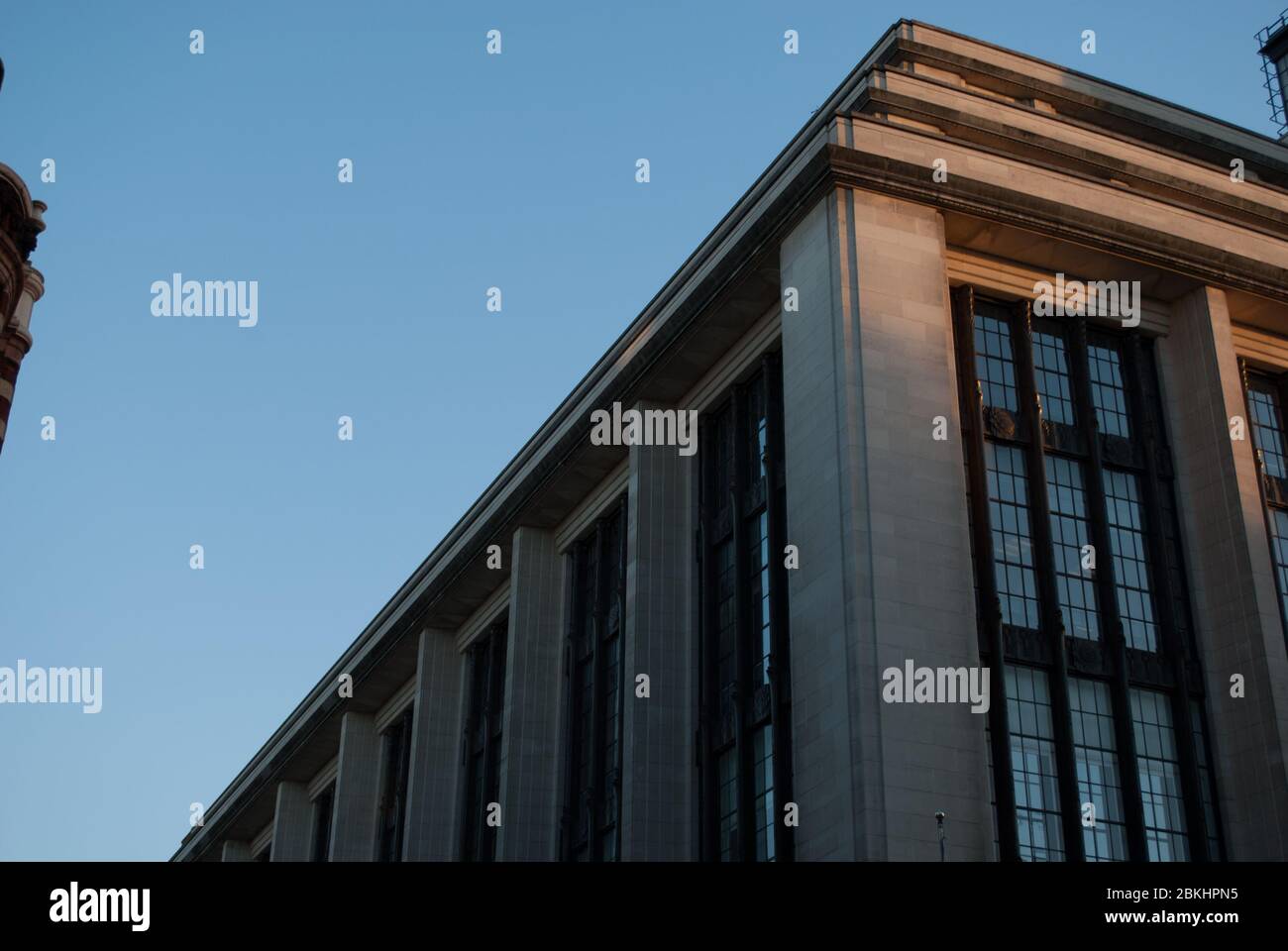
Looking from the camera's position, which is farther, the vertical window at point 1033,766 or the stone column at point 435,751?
the stone column at point 435,751

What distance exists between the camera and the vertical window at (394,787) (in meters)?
63.8

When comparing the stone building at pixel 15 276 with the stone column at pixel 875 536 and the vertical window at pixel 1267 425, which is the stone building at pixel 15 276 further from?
the vertical window at pixel 1267 425

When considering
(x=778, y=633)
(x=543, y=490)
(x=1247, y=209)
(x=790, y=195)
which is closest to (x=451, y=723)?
(x=543, y=490)

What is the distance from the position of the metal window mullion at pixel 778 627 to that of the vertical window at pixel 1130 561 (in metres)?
8.26

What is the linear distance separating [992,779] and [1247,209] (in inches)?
789

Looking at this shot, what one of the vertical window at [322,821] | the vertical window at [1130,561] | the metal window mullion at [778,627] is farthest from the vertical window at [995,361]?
the vertical window at [322,821]

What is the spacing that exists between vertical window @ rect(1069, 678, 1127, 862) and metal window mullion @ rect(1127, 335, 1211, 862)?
1.87m

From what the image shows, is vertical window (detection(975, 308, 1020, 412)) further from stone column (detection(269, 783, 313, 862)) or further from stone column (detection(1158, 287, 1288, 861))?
stone column (detection(269, 783, 313, 862))

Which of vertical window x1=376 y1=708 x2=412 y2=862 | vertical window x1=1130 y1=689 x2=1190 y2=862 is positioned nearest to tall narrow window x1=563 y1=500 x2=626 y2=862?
vertical window x1=376 y1=708 x2=412 y2=862

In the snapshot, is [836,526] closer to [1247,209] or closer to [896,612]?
[896,612]

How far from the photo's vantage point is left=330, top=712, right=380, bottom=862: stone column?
2598 inches

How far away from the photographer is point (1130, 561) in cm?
4003

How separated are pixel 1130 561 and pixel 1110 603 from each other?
1744mm

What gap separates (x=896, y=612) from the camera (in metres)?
34.5
